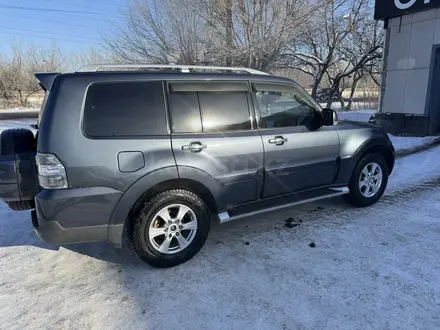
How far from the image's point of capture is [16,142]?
304cm

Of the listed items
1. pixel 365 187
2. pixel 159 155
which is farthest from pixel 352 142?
pixel 159 155

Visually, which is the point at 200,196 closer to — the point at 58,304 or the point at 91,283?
the point at 91,283

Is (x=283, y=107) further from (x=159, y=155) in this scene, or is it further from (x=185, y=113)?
(x=159, y=155)

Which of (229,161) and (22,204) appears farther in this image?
(229,161)

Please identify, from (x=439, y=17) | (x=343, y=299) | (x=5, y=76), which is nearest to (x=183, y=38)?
(x=439, y=17)

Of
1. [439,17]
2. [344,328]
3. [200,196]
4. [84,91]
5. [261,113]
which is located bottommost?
[344,328]

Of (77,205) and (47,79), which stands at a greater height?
(47,79)

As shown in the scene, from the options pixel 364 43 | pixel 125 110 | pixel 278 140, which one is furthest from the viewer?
pixel 364 43

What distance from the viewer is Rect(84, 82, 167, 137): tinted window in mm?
2740

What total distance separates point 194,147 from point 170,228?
83 centimetres

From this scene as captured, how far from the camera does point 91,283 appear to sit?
2910mm

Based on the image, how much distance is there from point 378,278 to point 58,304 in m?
2.79

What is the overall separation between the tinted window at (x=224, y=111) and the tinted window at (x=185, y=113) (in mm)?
65

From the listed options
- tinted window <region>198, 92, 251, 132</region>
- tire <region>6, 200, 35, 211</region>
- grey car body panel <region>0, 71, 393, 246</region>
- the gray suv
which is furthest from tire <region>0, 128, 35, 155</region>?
tinted window <region>198, 92, 251, 132</region>
